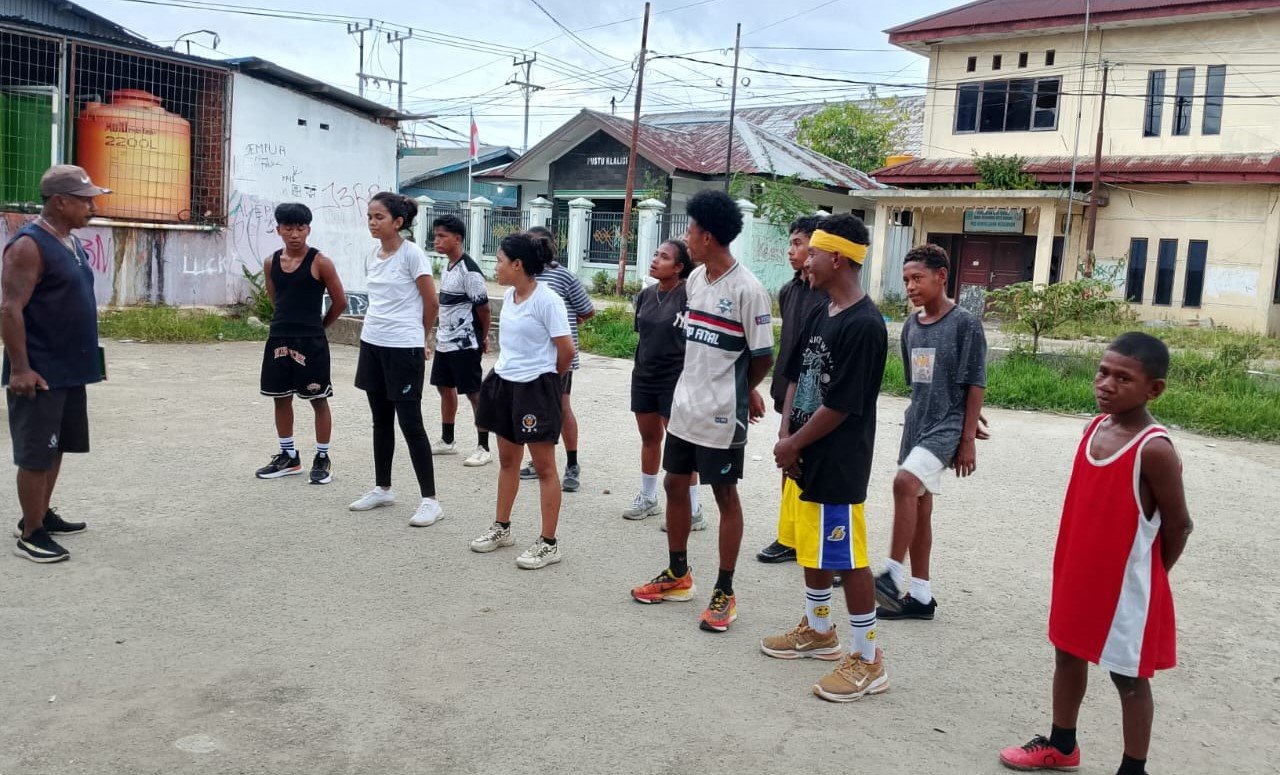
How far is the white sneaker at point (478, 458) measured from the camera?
7434 millimetres

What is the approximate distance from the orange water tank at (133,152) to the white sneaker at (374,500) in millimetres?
9906

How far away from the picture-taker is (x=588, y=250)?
2775cm

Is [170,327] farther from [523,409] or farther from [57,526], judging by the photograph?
[523,409]

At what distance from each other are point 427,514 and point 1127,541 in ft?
12.7

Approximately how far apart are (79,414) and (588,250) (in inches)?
902

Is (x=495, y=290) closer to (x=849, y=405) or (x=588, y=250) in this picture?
(x=588, y=250)

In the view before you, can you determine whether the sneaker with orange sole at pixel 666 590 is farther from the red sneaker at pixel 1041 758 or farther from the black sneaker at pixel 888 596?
the red sneaker at pixel 1041 758

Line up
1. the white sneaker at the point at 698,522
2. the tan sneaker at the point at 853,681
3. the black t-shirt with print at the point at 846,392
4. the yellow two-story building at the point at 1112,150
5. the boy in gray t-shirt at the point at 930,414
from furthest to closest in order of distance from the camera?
the yellow two-story building at the point at 1112,150 < the white sneaker at the point at 698,522 < the boy in gray t-shirt at the point at 930,414 < the tan sneaker at the point at 853,681 < the black t-shirt with print at the point at 846,392

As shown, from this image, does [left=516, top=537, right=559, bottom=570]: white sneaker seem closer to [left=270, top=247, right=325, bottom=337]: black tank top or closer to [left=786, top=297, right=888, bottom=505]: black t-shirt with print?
[left=786, top=297, right=888, bottom=505]: black t-shirt with print

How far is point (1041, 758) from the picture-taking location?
10.8ft

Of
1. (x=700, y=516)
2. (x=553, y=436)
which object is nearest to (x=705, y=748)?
(x=553, y=436)

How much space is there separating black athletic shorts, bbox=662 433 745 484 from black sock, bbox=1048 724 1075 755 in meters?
1.59

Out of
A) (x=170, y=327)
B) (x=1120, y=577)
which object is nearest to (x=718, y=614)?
(x=1120, y=577)

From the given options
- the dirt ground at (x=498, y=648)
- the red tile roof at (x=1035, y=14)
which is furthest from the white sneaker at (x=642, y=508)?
the red tile roof at (x=1035, y=14)
